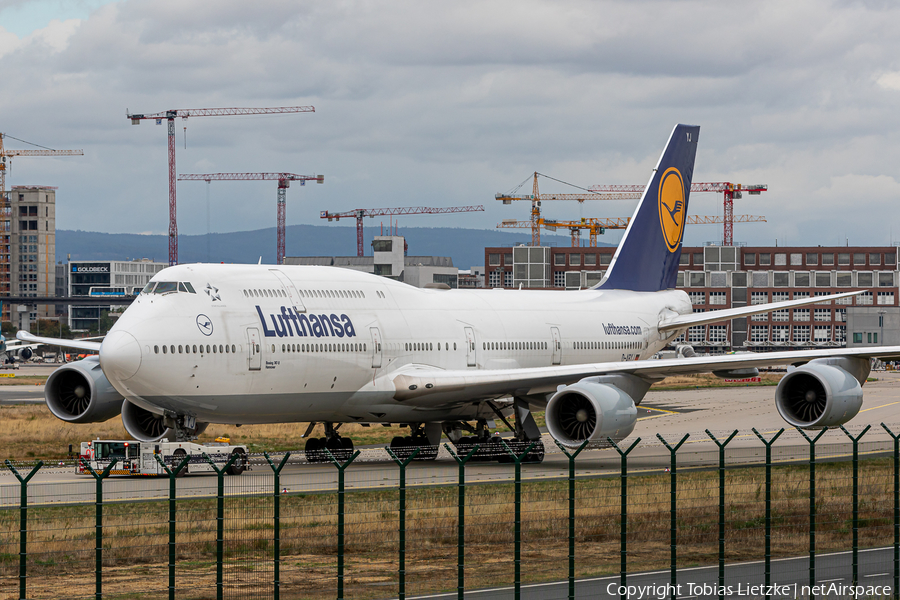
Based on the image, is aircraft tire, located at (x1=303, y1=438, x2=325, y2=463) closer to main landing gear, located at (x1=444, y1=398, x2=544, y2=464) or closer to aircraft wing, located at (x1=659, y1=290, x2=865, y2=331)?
main landing gear, located at (x1=444, y1=398, x2=544, y2=464)

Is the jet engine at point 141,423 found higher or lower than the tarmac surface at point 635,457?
higher

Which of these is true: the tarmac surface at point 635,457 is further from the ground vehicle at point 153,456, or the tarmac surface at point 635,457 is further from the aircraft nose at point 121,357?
the aircraft nose at point 121,357

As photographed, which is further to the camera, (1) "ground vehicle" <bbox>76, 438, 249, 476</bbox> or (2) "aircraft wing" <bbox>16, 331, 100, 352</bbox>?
(2) "aircraft wing" <bbox>16, 331, 100, 352</bbox>

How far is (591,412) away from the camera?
100 feet

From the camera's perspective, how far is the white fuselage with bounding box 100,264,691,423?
89.6 feet

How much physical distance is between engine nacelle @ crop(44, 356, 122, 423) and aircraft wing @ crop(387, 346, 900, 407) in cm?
797

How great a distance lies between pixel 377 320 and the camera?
1264 inches

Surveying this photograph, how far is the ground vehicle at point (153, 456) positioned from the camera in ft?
90.4

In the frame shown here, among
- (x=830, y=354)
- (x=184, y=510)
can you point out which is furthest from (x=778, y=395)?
(x=184, y=510)

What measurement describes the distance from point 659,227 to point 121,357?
24.9 metres

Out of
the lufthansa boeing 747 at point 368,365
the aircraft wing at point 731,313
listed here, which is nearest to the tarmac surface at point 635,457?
the lufthansa boeing 747 at point 368,365

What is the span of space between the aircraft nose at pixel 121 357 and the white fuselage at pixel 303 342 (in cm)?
2

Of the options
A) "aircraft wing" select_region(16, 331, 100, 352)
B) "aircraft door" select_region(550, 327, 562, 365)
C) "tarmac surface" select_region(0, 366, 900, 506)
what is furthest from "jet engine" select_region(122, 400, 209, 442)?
"aircraft door" select_region(550, 327, 562, 365)

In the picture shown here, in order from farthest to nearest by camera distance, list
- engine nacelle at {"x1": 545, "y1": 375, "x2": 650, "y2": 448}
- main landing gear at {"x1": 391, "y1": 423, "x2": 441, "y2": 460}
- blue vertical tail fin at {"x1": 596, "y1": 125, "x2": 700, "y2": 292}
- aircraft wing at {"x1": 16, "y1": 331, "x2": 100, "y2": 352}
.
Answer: blue vertical tail fin at {"x1": 596, "y1": 125, "x2": 700, "y2": 292} < main landing gear at {"x1": 391, "y1": 423, "x2": 441, "y2": 460} < aircraft wing at {"x1": 16, "y1": 331, "x2": 100, "y2": 352} < engine nacelle at {"x1": 545, "y1": 375, "x2": 650, "y2": 448}
